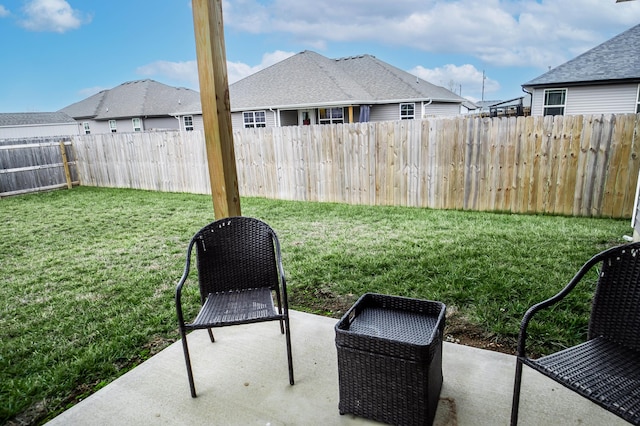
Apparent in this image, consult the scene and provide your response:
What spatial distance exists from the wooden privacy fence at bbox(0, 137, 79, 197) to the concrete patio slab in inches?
384

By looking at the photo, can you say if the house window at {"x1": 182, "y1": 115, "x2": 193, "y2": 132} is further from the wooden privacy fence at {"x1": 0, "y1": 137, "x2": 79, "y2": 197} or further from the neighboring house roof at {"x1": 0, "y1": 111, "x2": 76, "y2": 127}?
the neighboring house roof at {"x1": 0, "y1": 111, "x2": 76, "y2": 127}

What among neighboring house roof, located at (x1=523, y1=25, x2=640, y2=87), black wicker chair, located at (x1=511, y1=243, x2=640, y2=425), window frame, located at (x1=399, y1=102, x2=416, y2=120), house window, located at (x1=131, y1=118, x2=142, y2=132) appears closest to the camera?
black wicker chair, located at (x1=511, y1=243, x2=640, y2=425)

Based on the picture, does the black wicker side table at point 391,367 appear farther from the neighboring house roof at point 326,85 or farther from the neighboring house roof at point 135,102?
the neighboring house roof at point 135,102

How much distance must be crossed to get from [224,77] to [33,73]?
16588 mm

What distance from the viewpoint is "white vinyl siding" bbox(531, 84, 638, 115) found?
38.5ft

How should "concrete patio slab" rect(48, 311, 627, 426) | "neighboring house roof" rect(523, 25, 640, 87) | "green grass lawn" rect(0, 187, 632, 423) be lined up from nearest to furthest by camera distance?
"concrete patio slab" rect(48, 311, 627, 426) < "green grass lawn" rect(0, 187, 632, 423) < "neighboring house roof" rect(523, 25, 640, 87)

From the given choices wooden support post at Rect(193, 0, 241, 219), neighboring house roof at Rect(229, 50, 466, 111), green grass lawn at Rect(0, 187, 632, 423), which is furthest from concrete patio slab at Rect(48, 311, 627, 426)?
neighboring house roof at Rect(229, 50, 466, 111)

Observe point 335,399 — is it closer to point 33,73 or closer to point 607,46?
point 607,46

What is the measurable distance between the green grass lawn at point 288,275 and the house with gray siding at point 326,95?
32.9ft

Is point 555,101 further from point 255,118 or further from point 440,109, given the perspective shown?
point 255,118

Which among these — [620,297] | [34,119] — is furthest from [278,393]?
[34,119]

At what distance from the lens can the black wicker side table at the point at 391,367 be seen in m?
1.58

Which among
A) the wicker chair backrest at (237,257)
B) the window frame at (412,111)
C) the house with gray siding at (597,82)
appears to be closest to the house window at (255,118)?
the window frame at (412,111)

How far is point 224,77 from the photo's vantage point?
8.39 feet
